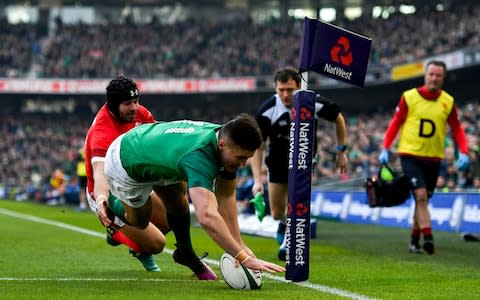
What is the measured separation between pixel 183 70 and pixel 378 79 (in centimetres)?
1459

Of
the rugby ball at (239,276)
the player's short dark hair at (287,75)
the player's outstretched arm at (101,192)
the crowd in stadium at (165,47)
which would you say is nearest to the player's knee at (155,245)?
the player's outstretched arm at (101,192)

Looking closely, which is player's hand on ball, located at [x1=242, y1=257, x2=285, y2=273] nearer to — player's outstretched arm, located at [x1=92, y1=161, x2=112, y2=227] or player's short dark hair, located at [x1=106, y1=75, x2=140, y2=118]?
player's outstretched arm, located at [x1=92, y1=161, x2=112, y2=227]

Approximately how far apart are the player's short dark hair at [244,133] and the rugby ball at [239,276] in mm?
1087

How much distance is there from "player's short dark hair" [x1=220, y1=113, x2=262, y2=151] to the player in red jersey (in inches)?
68.6

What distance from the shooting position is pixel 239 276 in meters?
7.21

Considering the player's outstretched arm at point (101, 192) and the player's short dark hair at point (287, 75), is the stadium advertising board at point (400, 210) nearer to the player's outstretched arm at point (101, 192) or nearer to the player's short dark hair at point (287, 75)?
the player's short dark hair at point (287, 75)

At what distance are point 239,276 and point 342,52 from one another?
2.27 meters

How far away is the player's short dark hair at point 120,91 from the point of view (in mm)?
8617

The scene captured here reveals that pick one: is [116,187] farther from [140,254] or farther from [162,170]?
[140,254]

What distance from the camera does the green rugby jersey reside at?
21.6 ft

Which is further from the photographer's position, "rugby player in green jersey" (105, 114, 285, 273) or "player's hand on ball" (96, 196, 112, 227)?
"player's hand on ball" (96, 196, 112, 227)

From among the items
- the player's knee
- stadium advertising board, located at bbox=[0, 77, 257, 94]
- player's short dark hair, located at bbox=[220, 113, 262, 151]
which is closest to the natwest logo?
player's short dark hair, located at bbox=[220, 113, 262, 151]

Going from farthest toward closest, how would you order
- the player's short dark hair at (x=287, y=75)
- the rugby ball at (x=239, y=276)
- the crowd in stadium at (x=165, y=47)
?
the crowd in stadium at (x=165, y=47) → the player's short dark hair at (x=287, y=75) → the rugby ball at (x=239, y=276)

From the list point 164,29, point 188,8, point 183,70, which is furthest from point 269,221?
→ point 188,8
